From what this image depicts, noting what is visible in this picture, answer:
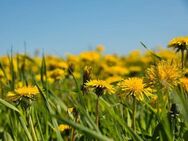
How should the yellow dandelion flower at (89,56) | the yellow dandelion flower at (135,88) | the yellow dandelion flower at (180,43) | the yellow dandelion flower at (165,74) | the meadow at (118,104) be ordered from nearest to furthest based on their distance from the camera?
the meadow at (118,104) < the yellow dandelion flower at (165,74) < the yellow dandelion flower at (135,88) < the yellow dandelion flower at (180,43) < the yellow dandelion flower at (89,56)

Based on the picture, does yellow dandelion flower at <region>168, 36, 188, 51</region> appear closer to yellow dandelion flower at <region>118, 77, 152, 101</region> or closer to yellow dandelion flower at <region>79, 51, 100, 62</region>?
yellow dandelion flower at <region>118, 77, 152, 101</region>

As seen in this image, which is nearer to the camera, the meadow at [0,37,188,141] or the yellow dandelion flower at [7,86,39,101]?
the meadow at [0,37,188,141]

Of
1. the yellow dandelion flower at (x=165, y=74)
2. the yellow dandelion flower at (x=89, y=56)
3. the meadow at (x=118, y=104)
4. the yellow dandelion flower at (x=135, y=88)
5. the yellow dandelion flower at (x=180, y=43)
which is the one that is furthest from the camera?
the yellow dandelion flower at (x=89, y=56)

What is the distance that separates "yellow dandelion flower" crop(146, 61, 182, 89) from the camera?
1288mm

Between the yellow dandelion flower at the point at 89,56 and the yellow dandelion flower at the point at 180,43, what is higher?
the yellow dandelion flower at the point at 180,43

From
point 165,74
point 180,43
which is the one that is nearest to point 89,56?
point 180,43

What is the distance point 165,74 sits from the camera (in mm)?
1290

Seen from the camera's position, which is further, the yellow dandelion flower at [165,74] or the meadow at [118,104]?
the yellow dandelion flower at [165,74]

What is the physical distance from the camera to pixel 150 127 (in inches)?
78.8

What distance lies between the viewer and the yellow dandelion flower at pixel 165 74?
1.29 metres

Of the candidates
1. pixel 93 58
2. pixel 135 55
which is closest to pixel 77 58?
pixel 93 58

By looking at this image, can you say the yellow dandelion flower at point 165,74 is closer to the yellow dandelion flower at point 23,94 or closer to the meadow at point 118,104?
the meadow at point 118,104

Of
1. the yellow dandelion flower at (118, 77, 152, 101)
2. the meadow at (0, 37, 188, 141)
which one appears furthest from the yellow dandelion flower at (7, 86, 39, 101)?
the yellow dandelion flower at (118, 77, 152, 101)

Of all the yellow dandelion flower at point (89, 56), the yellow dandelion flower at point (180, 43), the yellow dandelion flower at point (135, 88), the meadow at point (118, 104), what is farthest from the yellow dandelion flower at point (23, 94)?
the yellow dandelion flower at point (89, 56)
